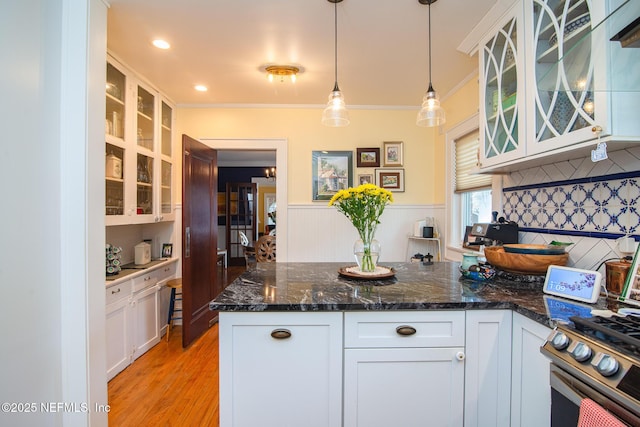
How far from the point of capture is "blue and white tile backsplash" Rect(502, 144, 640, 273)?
1379 mm

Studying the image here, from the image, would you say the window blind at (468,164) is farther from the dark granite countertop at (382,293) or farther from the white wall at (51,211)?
the white wall at (51,211)

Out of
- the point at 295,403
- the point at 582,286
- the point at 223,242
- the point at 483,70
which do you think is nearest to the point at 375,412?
the point at 295,403

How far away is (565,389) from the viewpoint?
958mm

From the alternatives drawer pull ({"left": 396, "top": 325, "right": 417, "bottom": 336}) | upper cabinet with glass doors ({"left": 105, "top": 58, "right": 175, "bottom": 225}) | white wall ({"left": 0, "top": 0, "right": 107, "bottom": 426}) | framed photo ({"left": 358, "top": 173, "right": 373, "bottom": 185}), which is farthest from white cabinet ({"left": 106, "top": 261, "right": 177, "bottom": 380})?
framed photo ({"left": 358, "top": 173, "right": 373, "bottom": 185})

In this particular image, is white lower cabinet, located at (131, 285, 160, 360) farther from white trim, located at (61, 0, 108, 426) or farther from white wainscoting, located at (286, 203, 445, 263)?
white wainscoting, located at (286, 203, 445, 263)

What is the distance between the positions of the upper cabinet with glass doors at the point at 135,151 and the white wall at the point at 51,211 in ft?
2.61

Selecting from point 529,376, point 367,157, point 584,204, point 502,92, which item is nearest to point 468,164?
point 367,157

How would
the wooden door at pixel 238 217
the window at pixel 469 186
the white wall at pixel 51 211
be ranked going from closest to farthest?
1. the white wall at pixel 51 211
2. the window at pixel 469 186
3. the wooden door at pixel 238 217

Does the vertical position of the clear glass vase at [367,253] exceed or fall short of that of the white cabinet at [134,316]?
it exceeds it

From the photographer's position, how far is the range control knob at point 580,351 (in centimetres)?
88

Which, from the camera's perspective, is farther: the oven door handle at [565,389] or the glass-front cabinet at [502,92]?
the glass-front cabinet at [502,92]

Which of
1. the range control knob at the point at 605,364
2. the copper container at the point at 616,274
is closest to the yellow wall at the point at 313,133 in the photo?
the copper container at the point at 616,274

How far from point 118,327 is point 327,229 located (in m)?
2.22

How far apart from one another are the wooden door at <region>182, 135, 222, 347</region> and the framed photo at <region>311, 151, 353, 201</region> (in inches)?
47.6
